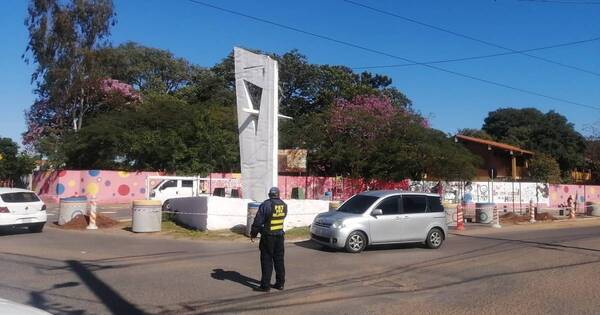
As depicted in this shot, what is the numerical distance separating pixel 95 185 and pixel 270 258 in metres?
30.4

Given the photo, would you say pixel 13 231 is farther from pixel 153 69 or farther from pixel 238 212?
pixel 153 69

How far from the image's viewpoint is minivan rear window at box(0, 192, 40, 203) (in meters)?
18.0

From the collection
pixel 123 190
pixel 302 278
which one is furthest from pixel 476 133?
pixel 302 278

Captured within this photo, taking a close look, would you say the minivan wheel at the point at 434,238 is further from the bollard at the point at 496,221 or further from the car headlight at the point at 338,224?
the bollard at the point at 496,221

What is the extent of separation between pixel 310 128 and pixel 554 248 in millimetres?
24604

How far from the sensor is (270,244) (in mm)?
9461

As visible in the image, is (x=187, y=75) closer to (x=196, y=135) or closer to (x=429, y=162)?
(x=196, y=135)

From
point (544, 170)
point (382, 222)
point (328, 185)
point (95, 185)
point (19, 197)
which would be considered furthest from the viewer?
point (544, 170)

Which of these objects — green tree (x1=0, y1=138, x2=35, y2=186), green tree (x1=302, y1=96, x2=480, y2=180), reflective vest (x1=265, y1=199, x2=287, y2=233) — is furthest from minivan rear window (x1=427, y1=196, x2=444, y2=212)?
green tree (x1=0, y1=138, x2=35, y2=186)

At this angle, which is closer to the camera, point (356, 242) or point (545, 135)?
point (356, 242)

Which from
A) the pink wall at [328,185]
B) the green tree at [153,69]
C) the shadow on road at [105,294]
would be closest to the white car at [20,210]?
the shadow on road at [105,294]

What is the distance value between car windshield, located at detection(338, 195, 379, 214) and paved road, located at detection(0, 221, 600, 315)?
114 centimetres

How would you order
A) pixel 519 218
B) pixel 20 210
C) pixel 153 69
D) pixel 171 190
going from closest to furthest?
pixel 20 210 < pixel 519 218 < pixel 171 190 < pixel 153 69

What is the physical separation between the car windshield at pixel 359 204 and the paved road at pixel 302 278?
1135 mm
